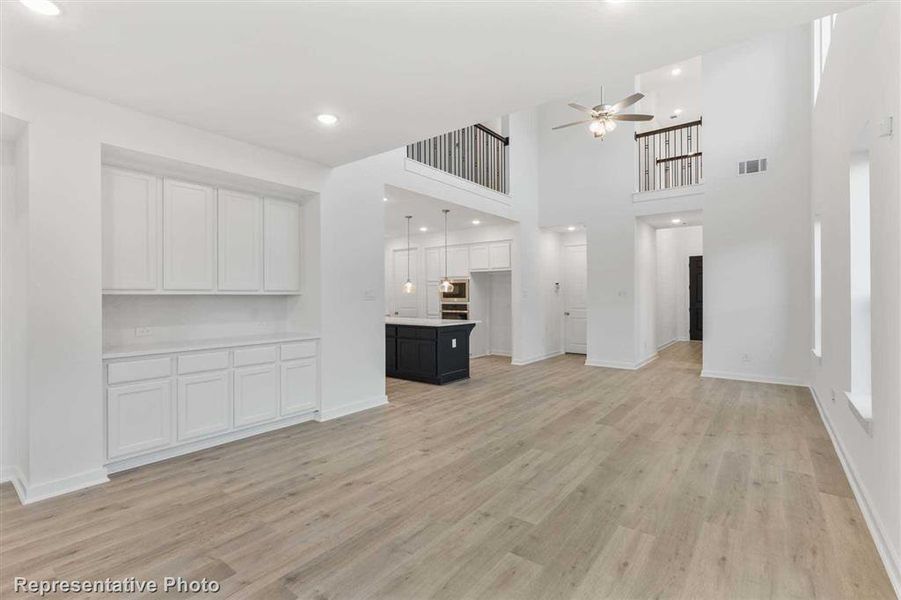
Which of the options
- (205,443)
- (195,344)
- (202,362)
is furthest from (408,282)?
(205,443)

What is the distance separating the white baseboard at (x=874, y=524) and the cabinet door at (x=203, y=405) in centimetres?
441

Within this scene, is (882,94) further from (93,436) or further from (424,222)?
(424,222)

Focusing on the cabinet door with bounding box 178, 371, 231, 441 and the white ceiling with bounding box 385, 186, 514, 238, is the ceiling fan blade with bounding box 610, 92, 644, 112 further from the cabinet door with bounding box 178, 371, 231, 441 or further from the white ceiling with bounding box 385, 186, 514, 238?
the cabinet door with bounding box 178, 371, 231, 441

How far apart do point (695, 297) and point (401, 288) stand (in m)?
8.07

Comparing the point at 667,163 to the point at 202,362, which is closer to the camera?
the point at 202,362

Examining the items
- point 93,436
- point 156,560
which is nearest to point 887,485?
point 156,560

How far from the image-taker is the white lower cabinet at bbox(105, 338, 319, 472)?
10.5ft

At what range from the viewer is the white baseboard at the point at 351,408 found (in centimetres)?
454

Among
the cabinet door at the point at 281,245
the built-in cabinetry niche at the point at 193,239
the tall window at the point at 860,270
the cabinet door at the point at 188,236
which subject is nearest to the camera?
the tall window at the point at 860,270

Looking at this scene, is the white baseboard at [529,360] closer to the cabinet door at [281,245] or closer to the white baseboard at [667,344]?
the white baseboard at [667,344]

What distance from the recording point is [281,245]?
4547 mm

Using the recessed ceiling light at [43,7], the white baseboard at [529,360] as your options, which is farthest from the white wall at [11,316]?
the white baseboard at [529,360]

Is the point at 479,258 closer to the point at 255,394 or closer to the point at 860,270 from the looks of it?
the point at 255,394

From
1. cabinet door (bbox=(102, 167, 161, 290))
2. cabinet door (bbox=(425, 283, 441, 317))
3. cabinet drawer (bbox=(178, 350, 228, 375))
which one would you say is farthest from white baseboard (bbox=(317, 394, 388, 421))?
cabinet door (bbox=(425, 283, 441, 317))
